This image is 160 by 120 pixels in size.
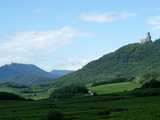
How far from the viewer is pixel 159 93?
18350cm

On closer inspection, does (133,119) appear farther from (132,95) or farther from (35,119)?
(132,95)

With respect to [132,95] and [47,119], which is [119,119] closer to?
[47,119]

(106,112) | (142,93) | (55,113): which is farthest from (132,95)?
(55,113)

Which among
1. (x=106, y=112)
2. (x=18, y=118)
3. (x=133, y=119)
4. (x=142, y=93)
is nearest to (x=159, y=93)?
(x=142, y=93)

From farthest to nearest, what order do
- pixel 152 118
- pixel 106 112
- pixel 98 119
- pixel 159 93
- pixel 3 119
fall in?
pixel 159 93
pixel 106 112
pixel 3 119
pixel 98 119
pixel 152 118

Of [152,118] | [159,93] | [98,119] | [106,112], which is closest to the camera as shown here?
[152,118]

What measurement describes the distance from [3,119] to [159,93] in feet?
292

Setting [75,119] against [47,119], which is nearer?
[47,119]

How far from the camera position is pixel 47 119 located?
9012 centimetres

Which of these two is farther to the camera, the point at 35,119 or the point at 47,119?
the point at 35,119

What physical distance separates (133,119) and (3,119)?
103 feet

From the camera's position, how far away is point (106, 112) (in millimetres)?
115188

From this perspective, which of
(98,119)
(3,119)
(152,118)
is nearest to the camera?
(152,118)

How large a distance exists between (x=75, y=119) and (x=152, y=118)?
60.9 ft
